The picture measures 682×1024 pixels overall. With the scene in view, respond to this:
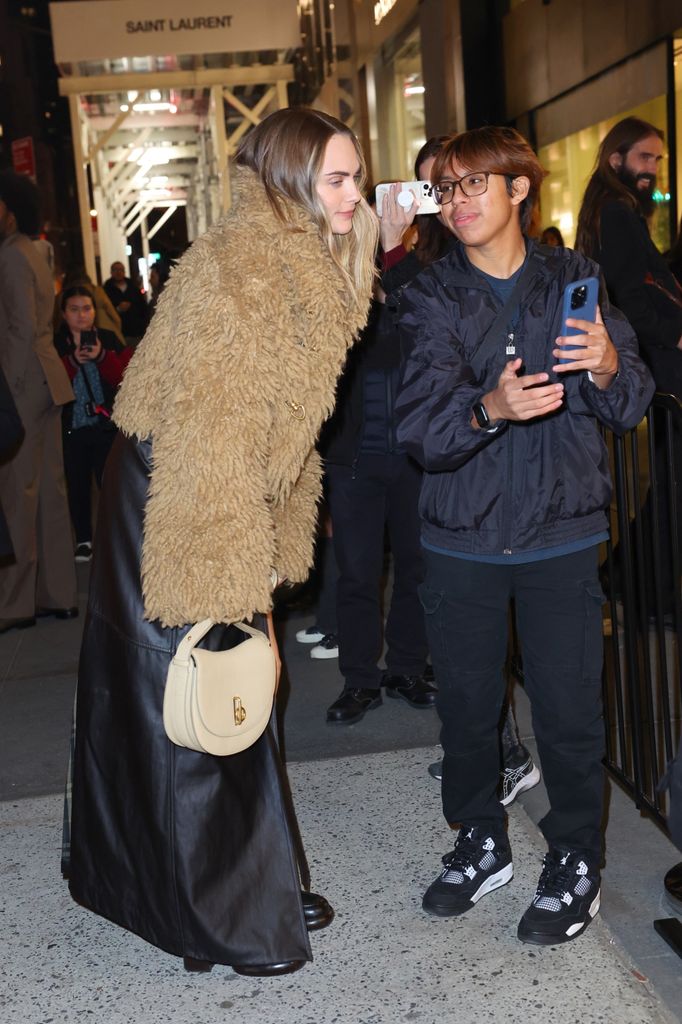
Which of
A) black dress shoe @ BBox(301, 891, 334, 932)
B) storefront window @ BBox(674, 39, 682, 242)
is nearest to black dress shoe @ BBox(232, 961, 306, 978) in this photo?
black dress shoe @ BBox(301, 891, 334, 932)

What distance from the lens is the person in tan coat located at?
261 inches

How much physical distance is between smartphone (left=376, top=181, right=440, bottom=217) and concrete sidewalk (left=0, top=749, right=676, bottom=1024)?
2073 mm

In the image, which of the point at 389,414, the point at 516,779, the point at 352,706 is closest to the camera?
the point at 516,779

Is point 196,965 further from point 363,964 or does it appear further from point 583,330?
point 583,330

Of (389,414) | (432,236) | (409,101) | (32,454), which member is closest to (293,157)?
(432,236)

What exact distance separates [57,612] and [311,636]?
1789mm

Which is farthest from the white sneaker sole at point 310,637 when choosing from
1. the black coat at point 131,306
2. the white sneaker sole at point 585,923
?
the black coat at point 131,306

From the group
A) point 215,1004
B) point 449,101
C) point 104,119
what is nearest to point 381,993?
point 215,1004

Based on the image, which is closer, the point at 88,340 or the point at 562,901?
the point at 562,901

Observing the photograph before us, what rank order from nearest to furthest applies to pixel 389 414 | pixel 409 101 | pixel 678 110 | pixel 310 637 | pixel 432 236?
1. pixel 432 236
2. pixel 389 414
3. pixel 310 637
4. pixel 678 110
5. pixel 409 101

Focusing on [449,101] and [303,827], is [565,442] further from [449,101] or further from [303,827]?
[449,101]

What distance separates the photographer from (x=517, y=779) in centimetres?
398

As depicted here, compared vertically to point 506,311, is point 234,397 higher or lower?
lower

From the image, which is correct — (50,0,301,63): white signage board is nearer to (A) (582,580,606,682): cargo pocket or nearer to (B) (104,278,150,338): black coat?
(B) (104,278,150,338): black coat
